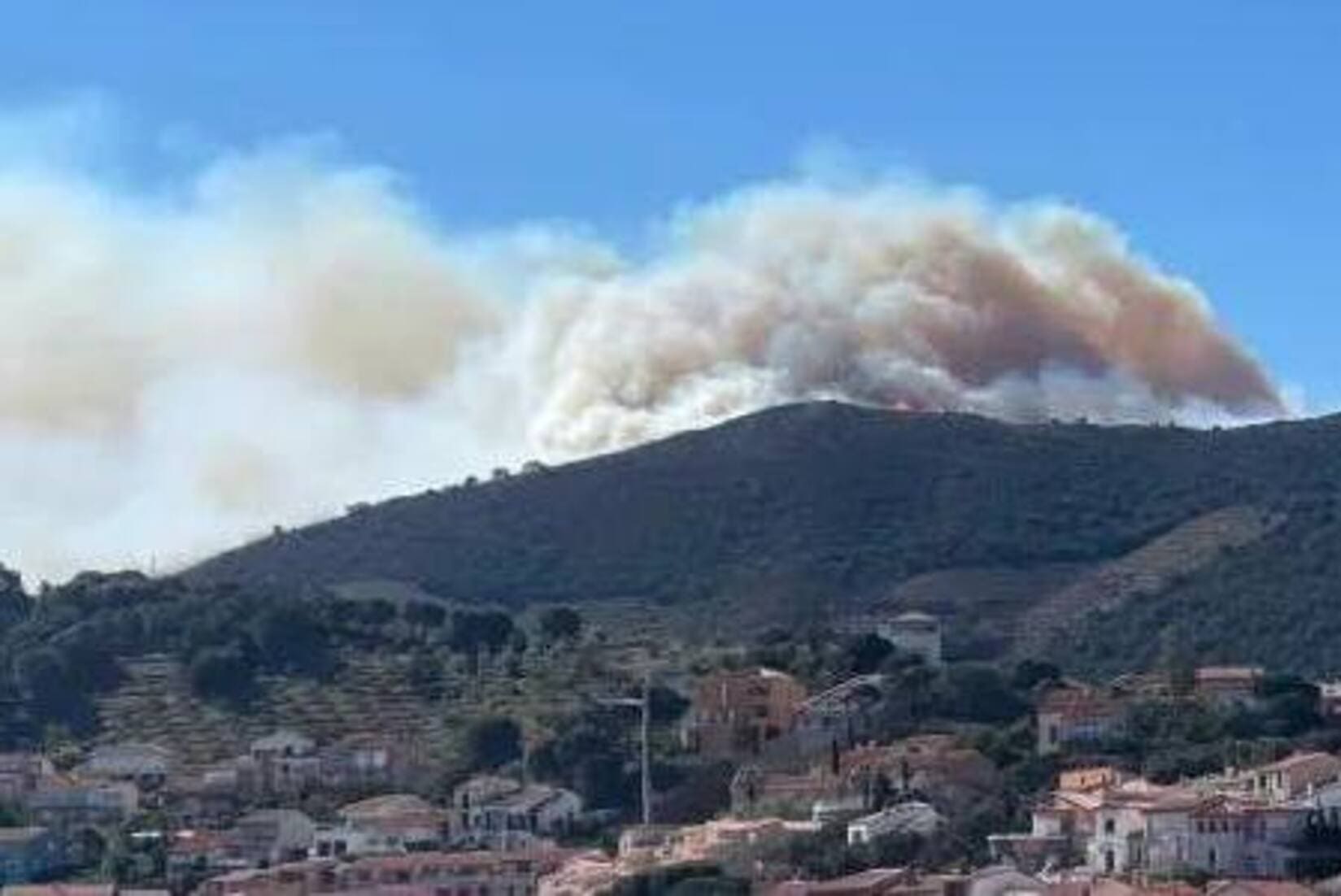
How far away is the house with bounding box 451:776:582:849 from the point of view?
3182 inches

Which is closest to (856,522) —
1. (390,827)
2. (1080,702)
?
(1080,702)

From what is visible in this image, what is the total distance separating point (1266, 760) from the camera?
75562 mm

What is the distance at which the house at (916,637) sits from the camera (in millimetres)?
92562

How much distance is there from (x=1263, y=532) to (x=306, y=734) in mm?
28518

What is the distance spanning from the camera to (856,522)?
113938 millimetres

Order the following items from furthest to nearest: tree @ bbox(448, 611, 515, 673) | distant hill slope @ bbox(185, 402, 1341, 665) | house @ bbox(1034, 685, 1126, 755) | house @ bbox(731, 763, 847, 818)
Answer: distant hill slope @ bbox(185, 402, 1341, 665) < tree @ bbox(448, 611, 515, 673) < house @ bbox(1034, 685, 1126, 755) < house @ bbox(731, 763, 847, 818)

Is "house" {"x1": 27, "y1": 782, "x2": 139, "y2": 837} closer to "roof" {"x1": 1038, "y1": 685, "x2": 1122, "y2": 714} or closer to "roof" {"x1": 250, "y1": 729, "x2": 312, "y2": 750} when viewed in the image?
"roof" {"x1": 250, "y1": 729, "x2": 312, "y2": 750}

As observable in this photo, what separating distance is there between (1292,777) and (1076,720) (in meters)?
9.57

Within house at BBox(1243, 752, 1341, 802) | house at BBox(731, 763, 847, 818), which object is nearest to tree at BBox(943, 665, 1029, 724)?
house at BBox(731, 763, 847, 818)

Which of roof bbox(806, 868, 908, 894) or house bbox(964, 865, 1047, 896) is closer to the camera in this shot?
house bbox(964, 865, 1047, 896)

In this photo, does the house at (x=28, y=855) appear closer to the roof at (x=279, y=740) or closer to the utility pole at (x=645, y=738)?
the roof at (x=279, y=740)

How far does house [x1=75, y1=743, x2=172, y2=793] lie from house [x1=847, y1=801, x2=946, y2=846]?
65.9 feet

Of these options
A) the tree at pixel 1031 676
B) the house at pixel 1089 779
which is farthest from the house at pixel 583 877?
the tree at pixel 1031 676

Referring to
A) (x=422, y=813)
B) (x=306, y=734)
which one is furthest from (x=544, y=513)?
(x=422, y=813)
